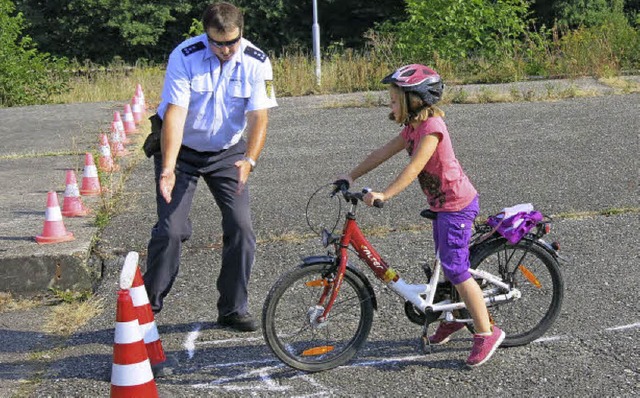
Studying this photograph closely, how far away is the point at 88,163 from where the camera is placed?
29.8 feet

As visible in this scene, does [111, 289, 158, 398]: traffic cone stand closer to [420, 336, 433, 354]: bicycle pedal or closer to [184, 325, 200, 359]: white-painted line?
[184, 325, 200, 359]: white-painted line

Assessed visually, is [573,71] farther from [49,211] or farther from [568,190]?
[49,211]

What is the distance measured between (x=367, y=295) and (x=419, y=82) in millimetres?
1186

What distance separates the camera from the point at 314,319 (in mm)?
5117

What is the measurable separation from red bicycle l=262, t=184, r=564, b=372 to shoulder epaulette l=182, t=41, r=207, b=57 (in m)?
1.19

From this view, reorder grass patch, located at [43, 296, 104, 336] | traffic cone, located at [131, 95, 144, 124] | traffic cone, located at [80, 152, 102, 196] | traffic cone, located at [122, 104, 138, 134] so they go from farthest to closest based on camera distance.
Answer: traffic cone, located at [131, 95, 144, 124] → traffic cone, located at [122, 104, 138, 134] → traffic cone, located at [80, 152, 102, 196] → grass patch, located at [43, 296, 104, 336]

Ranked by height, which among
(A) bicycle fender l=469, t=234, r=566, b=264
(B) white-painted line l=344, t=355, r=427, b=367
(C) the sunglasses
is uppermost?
(C) the sunglasses

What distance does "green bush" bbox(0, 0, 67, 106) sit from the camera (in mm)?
18922

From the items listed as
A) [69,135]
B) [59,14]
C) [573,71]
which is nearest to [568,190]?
[69,135]

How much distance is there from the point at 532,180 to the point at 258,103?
444 cm

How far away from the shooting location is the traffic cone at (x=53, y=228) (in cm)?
A: 721

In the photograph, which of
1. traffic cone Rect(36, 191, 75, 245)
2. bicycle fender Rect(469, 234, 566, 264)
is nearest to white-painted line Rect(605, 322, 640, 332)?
bicycle fender Rect(469, 234, 566, 264)

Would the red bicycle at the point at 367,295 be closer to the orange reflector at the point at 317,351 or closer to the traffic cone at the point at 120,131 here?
the orange reflector at the point at 317,351

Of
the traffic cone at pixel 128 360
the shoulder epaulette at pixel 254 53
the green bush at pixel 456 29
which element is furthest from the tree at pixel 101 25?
the traffic cone at pixel 128 360
